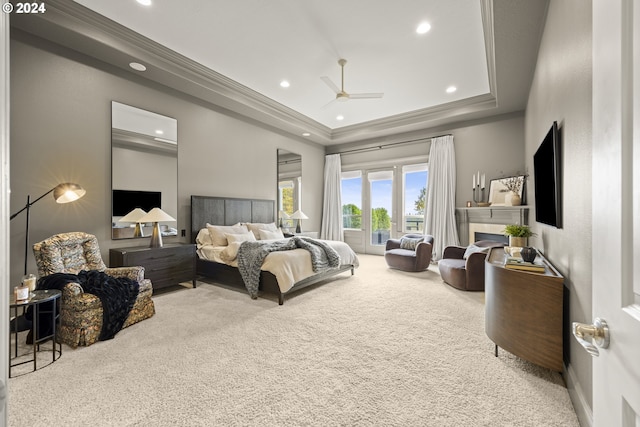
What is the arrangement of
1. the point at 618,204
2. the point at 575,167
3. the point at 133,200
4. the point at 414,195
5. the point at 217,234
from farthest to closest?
the point at 414,195 → the point at 217,234 → the point at 133,200 → the point at 575,167 → the point at 618,204

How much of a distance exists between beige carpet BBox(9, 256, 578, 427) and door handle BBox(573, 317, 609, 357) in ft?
3.89

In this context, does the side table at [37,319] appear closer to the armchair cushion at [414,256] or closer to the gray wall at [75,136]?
the gray wall at [75,136]

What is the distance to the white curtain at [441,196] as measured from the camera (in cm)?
567

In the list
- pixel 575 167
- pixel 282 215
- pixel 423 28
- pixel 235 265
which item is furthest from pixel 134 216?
pixel 575 167

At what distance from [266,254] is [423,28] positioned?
10.9ft

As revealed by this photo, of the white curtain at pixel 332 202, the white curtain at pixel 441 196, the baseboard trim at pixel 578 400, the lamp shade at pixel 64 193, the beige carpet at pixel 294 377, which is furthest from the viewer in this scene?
the white curtain at pixel 332 202

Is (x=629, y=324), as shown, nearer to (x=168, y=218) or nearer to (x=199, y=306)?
(x=199, y=306)

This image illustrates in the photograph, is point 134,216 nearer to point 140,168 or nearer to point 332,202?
point 140,168

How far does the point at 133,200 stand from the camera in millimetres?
3801

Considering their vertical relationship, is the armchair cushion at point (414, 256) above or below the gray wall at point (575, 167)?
below

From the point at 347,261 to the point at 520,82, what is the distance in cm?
367

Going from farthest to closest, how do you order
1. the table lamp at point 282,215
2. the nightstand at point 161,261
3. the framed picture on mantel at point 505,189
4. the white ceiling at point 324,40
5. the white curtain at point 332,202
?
the white curtain at point 332,202 < the table lamp at point 282,215 < the framed picture on mantel at point 505,189 < the nightstand at point 161,261 < the white ceiling at point 324,40

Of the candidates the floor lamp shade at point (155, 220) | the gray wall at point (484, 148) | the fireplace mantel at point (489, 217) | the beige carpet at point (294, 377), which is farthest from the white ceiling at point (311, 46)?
the beige carpet at point (294, 377)

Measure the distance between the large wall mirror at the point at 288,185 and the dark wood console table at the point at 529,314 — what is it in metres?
4.76
